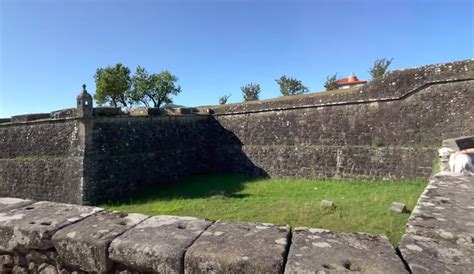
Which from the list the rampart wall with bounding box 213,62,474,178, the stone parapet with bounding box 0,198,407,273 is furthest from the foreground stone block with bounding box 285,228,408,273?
the rampart wall with bounding box 213,62,474,178

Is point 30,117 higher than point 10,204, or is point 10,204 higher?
point 30,117

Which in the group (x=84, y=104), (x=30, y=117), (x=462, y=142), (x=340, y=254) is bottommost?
(x=340, y=254)

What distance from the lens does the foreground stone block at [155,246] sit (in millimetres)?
1614

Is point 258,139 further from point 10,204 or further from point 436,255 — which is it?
point 436,255

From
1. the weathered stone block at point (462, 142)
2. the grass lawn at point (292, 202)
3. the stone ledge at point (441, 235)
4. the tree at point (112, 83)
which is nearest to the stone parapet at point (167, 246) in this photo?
the stone ledge at point (441, 235)

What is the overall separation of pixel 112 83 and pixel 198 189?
27141mm

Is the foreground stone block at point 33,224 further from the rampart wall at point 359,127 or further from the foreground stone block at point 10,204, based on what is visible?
the rampart wall at point 359,127

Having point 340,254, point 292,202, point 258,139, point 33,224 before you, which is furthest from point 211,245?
point 258,139

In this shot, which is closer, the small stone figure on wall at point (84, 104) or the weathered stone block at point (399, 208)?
the weathered stone block at point (399, 208)

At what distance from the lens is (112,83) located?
34.8 m

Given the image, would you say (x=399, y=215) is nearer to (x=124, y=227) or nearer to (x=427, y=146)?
(x=427, y=146)

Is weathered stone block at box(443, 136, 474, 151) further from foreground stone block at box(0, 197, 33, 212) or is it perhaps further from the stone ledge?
foreground stone block at box(0, 197, 33, 212)

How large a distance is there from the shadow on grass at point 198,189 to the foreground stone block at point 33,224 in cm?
839

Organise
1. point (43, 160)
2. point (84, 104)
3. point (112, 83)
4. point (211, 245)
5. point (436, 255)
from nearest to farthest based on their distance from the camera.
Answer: point (436, 255) < point (211, 245) < point (84, 104) < point (43, 160) < point (112, 83)
